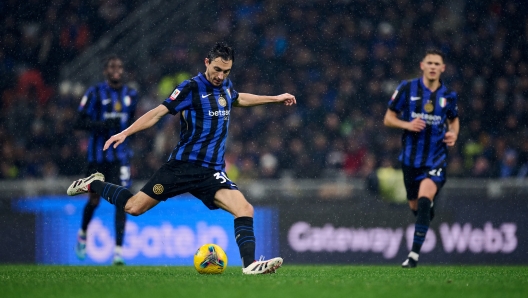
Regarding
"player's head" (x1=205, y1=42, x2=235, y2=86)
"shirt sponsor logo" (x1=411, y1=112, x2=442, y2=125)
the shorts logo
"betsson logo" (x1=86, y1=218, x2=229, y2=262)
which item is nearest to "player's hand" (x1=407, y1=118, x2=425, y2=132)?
"shirt sponsor logo" (x1=411, y1=112, x2=442, y2=125)

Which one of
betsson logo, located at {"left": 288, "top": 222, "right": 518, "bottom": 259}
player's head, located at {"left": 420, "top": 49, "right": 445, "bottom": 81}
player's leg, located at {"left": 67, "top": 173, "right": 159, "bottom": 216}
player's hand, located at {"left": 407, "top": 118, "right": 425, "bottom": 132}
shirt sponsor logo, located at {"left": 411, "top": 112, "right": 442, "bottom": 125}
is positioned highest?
player's head, located at {"left": 420, "top": 49, "right": 445, "bottom": 81}

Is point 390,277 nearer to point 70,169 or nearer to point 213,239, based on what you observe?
point 213,239

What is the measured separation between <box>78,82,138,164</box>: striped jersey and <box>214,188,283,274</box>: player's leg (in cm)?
299

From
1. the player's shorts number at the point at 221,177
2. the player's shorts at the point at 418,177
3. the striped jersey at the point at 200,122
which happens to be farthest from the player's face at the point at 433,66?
the player's shorts number at the point at 221,177

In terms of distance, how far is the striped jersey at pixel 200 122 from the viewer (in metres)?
6.96

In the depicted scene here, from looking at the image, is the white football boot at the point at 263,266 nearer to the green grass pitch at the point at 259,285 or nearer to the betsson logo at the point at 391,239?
the green grass pitch at the point at 259,285

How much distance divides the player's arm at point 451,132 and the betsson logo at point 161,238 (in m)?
3.80

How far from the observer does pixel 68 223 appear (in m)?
11.4

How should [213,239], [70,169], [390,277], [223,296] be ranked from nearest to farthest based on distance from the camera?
[223,296], [390,277], [213,239], [70,169]

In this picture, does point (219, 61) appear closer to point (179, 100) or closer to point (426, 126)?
point (179, 100)

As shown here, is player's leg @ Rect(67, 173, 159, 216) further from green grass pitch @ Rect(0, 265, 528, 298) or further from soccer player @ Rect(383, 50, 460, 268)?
soccer player @ Rect(383, 50, 460, 268)

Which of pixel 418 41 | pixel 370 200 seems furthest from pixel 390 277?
pixel 418 41

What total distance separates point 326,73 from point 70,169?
218 inches

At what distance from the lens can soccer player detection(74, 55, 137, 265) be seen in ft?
31.5
